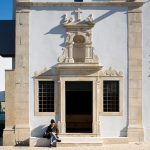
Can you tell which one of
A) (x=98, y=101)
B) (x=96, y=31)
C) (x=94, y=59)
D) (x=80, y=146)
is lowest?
(x=80, y=146)

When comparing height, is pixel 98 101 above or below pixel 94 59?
below

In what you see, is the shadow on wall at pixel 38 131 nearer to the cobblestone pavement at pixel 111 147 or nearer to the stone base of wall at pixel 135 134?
the cobblestone pavement at pixel 111 147

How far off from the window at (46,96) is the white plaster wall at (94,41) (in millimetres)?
391

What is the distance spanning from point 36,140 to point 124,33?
657 cm

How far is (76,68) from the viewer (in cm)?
2155

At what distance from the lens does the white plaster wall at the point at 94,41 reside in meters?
21.8

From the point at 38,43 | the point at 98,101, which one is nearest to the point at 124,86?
the point at 98,101

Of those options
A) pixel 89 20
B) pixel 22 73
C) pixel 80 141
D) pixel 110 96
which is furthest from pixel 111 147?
pixel 89 20

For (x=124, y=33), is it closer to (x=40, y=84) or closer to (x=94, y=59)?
(x=94, y=59)

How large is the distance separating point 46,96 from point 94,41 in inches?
138

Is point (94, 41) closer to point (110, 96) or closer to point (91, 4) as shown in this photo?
point (91, 4)

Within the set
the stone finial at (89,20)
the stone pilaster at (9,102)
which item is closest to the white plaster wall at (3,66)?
the stone pilaster at (9,102)

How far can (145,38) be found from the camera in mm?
21891

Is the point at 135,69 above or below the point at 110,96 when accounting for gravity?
above
